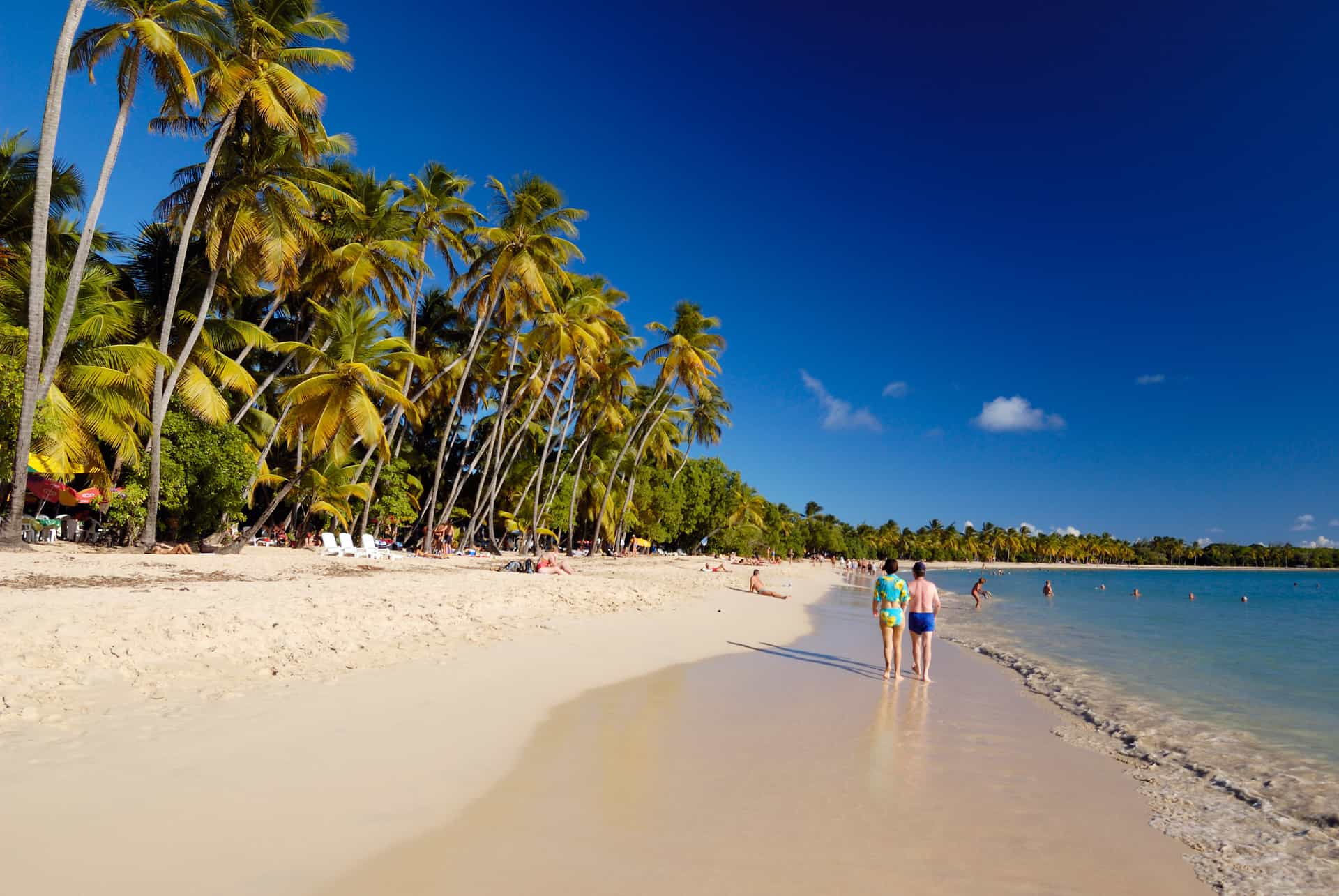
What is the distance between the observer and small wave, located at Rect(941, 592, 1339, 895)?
4199 mm

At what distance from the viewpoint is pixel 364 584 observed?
1250 centimetres

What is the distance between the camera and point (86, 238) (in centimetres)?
1366

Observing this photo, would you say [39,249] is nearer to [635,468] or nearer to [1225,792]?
[1225,792]

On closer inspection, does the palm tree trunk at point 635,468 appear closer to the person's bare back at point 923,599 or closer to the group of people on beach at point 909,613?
Answer: the group of people on beach at point 909,613

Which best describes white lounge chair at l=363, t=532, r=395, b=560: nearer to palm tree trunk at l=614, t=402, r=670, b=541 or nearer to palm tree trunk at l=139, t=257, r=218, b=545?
palm tree trunk at l=139, t=257, r=218, b=545

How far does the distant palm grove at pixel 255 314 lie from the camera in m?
14.8

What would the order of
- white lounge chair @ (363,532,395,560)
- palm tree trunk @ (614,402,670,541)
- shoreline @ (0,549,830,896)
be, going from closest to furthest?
1. shoreline @ (0,549,830,896)
2. white lounge chair @ (363,532,395,560)
3. palm tree trunk @ (614,402,670,541)

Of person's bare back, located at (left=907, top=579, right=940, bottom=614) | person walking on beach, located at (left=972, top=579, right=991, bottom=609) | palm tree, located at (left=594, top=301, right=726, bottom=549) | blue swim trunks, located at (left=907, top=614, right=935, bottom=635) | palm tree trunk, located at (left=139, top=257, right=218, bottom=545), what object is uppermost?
palm tree, located at (left=594, top=301, right=726, bottom=549)

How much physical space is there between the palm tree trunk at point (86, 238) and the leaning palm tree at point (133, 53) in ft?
0.04

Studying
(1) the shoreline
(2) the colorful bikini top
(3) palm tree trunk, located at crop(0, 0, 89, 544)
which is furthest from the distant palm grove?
(2) the colorful bikini top

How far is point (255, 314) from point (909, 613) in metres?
23.4

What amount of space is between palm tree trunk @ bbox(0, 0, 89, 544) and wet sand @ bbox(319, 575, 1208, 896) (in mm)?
13121

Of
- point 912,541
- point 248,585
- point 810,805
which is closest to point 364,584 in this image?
point 248,585

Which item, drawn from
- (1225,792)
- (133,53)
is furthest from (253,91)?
(1225,792)
